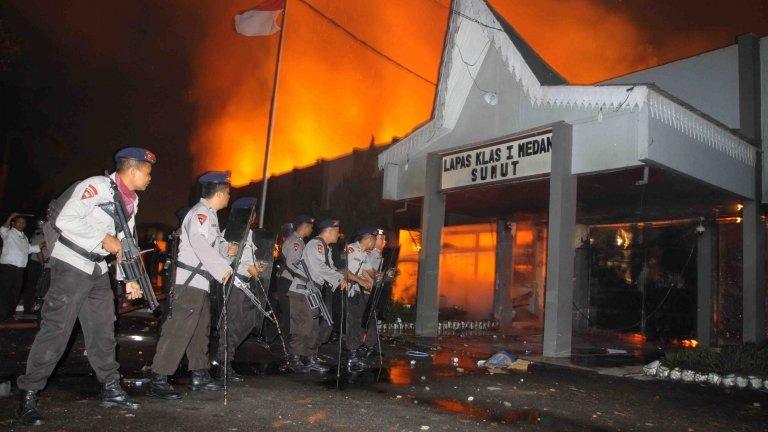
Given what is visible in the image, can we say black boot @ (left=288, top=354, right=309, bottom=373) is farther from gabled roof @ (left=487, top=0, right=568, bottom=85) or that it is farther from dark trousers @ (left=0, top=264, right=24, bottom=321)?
dark trousers @ (left=0, top=264, right=24, bottom=321)

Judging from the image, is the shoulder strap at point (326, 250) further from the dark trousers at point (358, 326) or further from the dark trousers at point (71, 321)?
the dark trousers at point (71, 321)

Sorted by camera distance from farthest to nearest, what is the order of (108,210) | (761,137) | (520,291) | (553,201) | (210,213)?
(520,291) → (761,137) → (553,201) → (210,213) → (108,210)

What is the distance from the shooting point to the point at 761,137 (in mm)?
10742

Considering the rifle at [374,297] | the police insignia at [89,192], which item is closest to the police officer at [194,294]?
the police insignia at [89,192]

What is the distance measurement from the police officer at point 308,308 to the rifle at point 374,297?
52 cm

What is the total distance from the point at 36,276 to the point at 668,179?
485 inches

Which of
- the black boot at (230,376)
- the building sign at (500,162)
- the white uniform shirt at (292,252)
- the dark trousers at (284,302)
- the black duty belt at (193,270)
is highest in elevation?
the building sign at (500,162)

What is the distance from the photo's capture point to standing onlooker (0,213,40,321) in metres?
9.65

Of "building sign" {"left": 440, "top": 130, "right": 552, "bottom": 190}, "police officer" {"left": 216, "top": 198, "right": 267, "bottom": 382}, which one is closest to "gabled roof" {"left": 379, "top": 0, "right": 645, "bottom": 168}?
"building sign" {"left": 440, "top": 130, "right": 552, "bottom": 190}

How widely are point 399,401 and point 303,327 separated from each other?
2050 millimetres

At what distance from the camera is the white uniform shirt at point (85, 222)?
3986 mm

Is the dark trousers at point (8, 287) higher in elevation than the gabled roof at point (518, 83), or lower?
lower

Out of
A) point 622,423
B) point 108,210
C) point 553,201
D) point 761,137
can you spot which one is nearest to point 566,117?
point 553,201

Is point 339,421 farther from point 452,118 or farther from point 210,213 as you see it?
point 452,118
